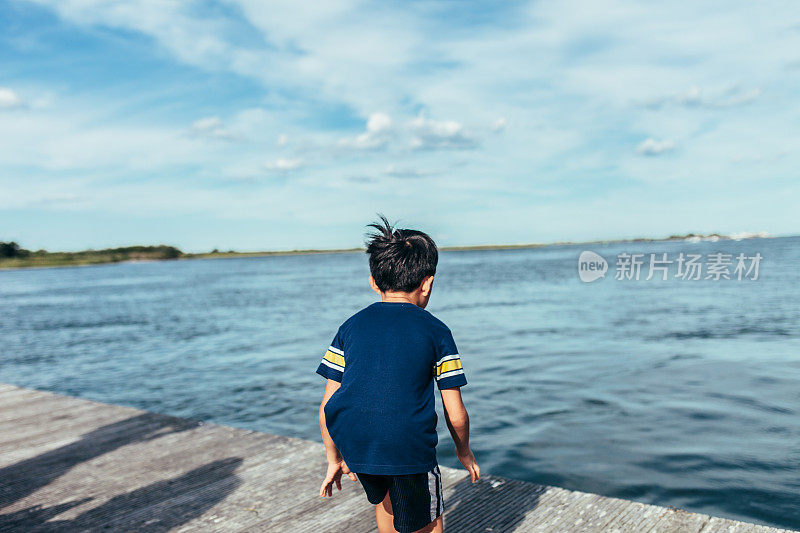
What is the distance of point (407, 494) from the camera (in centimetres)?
254

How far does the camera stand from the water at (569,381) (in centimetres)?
709

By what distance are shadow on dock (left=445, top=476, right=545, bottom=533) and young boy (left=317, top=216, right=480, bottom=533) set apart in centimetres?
145

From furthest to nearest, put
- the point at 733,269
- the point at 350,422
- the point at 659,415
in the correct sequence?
the point at 733,269
the point at 659,415
the point at 350,422

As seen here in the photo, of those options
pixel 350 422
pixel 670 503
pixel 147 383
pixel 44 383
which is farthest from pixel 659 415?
pixel 44 383

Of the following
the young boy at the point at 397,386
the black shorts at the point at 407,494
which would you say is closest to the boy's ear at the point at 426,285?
the young boy at the point at 397,386

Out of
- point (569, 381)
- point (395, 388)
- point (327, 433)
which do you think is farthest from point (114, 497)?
point (569, 381)

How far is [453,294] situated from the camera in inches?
1390

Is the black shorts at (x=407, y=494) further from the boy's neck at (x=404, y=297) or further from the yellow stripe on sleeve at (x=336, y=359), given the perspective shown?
the boy's neck at (x=404, y=297)

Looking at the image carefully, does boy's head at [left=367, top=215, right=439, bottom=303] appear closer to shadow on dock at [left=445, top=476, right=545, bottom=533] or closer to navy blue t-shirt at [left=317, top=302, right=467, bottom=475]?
navy blue t-shirt at [left=317, top=302, right=467, bottom=475]

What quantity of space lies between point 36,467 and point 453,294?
1204 inches

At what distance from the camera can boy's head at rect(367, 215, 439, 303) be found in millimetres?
2588

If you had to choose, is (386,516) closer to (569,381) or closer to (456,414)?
(456,414)

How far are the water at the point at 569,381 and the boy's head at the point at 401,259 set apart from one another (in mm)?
5085

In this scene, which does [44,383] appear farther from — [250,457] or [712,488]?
[712,488]
